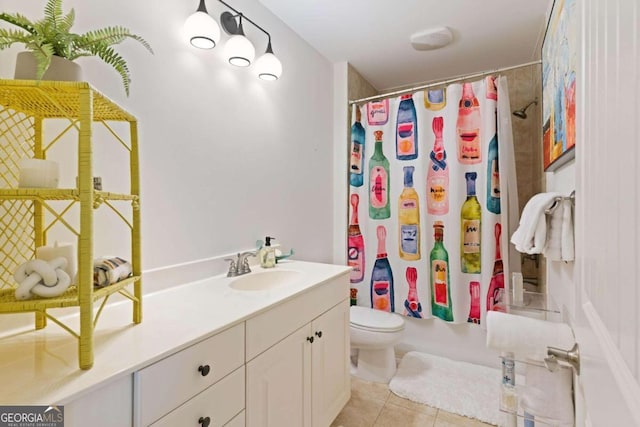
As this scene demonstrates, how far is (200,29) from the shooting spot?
4.36ft

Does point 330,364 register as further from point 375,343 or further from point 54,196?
point 54,196

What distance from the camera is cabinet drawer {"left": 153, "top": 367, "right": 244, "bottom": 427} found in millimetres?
792

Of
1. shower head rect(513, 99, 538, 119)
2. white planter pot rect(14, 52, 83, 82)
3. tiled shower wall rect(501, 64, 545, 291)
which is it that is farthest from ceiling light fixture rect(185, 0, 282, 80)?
tiled shower wall rect(501, 64, 545, 291)

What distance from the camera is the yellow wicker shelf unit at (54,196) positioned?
686mm

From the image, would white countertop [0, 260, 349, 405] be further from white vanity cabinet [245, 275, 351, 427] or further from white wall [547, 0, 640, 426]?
white wall [547, 0, 640, 426]

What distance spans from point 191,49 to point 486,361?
272cm

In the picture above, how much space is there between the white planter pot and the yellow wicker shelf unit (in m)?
0.03

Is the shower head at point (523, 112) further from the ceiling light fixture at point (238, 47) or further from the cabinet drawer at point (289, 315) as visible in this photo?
the ceiling light fixture at point (238, 47)

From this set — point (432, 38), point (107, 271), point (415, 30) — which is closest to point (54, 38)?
point (107, 271)

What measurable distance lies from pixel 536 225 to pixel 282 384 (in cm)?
113

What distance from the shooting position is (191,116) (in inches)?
56.2

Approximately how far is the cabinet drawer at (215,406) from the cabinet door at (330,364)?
461 millimetres

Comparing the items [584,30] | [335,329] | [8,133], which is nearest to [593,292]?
[584,30]

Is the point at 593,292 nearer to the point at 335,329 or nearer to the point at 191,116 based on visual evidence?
the point at 335,329
